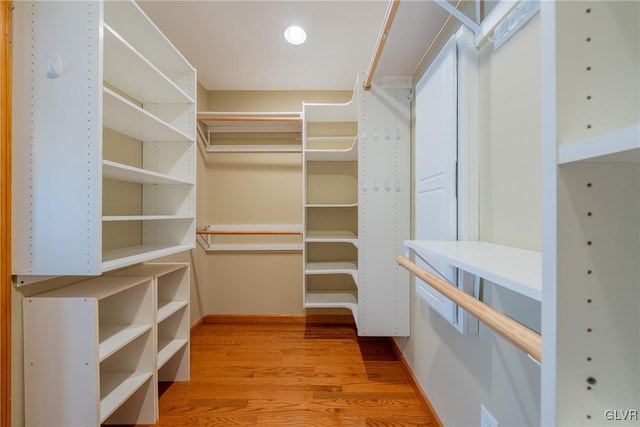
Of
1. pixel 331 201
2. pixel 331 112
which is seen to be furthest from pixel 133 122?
pixel 331 201

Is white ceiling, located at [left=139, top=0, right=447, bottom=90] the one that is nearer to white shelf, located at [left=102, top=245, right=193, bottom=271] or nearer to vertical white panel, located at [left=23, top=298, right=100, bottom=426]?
white shelf, located at [left=102, top=245, right=193, bottom=271]

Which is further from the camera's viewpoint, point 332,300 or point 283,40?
point 332,300

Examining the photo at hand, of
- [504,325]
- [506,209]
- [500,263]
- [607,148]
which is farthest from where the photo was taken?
[506,209]

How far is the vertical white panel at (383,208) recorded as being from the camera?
180cm

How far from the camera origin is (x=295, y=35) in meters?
1.90

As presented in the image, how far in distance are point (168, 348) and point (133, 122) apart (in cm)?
135

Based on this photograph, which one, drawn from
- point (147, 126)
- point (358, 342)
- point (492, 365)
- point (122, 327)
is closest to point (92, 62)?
point (147, 126)

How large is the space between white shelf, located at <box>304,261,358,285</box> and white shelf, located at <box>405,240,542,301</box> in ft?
3.91

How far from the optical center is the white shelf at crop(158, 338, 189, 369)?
1.58 meters

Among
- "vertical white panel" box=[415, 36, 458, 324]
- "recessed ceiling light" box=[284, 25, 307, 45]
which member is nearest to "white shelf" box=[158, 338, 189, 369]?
"vertical white panel" box=[415, 36, 458, 324]

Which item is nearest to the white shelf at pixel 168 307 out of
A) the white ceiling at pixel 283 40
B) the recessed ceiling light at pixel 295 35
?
the white ceiling at pixel 283 40

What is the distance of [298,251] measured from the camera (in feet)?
8.80

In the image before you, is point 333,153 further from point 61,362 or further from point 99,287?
point 61,362

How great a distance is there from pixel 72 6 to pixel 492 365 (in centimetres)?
205
